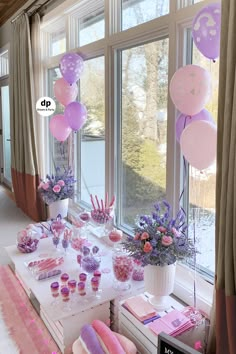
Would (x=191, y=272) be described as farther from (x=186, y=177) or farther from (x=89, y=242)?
(x=89, y=242)

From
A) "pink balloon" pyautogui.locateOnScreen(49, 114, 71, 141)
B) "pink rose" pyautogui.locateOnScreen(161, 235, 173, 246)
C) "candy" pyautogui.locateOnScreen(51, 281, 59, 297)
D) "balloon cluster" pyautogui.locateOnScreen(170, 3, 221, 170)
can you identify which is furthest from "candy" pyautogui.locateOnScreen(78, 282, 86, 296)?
"pink balloon" pyautogui.locateOnScreen(49, 114, 71, 141)

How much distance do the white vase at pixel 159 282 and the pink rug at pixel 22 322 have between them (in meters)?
0.65

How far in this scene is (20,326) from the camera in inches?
88.0

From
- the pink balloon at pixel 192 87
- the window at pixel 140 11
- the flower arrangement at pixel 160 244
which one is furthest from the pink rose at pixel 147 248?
the window at pixel 140 11

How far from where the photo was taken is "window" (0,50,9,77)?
607 centimetres

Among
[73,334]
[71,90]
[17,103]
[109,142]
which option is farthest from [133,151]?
[17,103]

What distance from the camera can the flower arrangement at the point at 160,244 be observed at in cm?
187

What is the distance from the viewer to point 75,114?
10.3 feet

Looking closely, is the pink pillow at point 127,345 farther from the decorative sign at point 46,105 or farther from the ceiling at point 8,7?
the ceiling at point 8,7

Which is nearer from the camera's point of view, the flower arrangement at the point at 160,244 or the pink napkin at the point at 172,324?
the pink napkin at the point at 172,324

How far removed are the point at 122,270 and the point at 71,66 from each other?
6.33 feet

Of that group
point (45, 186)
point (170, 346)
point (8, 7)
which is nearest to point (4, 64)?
point (8, 7)

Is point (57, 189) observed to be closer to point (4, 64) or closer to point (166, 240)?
point (166, 240)

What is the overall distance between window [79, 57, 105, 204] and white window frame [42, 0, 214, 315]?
0.65 ft
